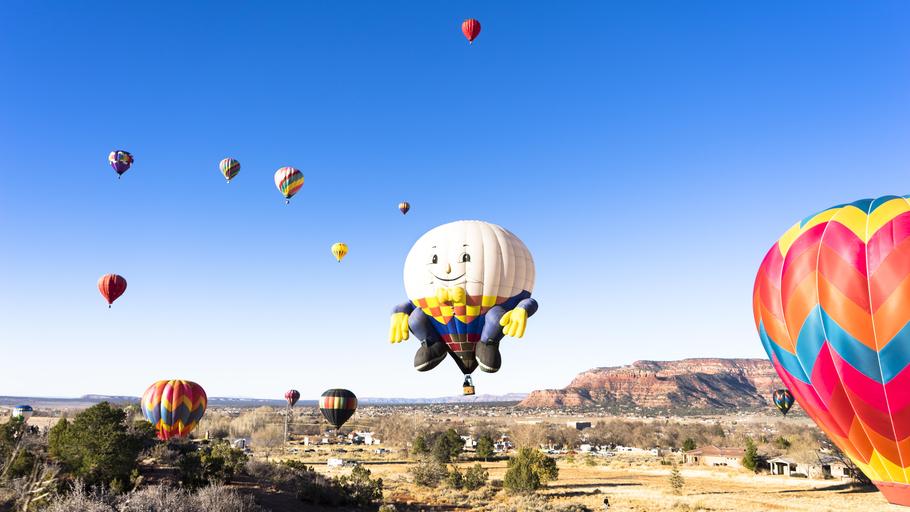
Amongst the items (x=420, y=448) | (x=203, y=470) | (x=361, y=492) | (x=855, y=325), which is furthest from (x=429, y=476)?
(x=855, y=325)

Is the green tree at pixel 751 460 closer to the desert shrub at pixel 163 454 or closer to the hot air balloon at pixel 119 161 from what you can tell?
the desert shrub at pixel 163 454

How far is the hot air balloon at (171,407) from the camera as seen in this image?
38.3 meters

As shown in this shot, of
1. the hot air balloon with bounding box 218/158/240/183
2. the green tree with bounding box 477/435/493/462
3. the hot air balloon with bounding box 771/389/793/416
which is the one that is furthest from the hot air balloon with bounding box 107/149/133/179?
the hot air balloon with bounding box 771/389/793/416

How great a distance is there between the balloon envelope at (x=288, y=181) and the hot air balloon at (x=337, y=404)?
672 inches

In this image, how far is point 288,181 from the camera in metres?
41.2

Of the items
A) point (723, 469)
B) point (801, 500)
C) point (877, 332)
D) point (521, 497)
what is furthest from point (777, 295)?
point (723, 469)

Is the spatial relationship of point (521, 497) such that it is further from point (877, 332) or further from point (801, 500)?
point (877, 332)

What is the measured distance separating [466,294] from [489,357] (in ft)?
8.45

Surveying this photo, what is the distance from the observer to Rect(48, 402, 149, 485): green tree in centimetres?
A: 2658

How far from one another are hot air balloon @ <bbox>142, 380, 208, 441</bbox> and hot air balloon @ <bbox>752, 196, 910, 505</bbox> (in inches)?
1383

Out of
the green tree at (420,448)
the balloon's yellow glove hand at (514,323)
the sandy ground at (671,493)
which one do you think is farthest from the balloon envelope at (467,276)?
the green tree at (420,448)

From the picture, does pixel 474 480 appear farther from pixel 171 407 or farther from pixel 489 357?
pixel 489 357

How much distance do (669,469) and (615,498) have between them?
78.9ft

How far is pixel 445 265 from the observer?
22953 mm
